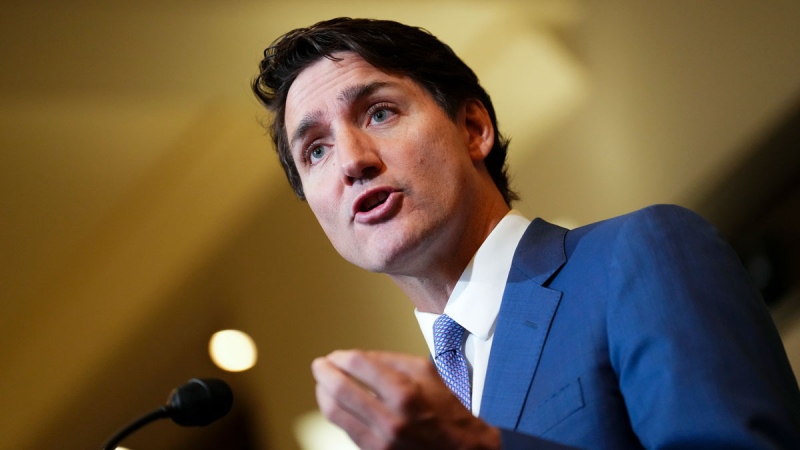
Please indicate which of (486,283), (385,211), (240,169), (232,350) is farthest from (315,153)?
(232,350)

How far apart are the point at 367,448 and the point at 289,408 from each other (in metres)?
2.33

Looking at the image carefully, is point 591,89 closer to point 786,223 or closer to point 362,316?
point 786,223

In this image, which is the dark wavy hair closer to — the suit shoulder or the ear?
the ear

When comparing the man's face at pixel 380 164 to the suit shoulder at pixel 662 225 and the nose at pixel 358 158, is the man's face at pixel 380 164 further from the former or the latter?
the suit shoulder at pixel 662 225

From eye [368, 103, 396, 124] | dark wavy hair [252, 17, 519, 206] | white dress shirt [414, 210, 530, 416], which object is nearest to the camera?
white dress shirt [414, 210, 530, 416]

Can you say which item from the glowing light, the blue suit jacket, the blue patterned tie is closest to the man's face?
the blue patterned tie

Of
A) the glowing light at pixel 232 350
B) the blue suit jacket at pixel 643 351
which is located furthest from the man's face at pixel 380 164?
the glowing light at pixel 232 350

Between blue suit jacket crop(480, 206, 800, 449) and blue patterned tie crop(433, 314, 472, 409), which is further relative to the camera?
blue patterned tie crop(433, 314, 472, 409)

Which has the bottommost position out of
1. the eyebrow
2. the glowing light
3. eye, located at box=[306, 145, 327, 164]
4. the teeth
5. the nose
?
the glowing light

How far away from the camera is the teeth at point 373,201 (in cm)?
137

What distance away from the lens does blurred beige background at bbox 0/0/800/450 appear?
2.61m

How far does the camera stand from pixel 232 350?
3146 millimetres

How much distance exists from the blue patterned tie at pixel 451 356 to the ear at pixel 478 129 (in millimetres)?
344

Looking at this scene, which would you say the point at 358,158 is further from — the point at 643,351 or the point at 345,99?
the point at 643,351
